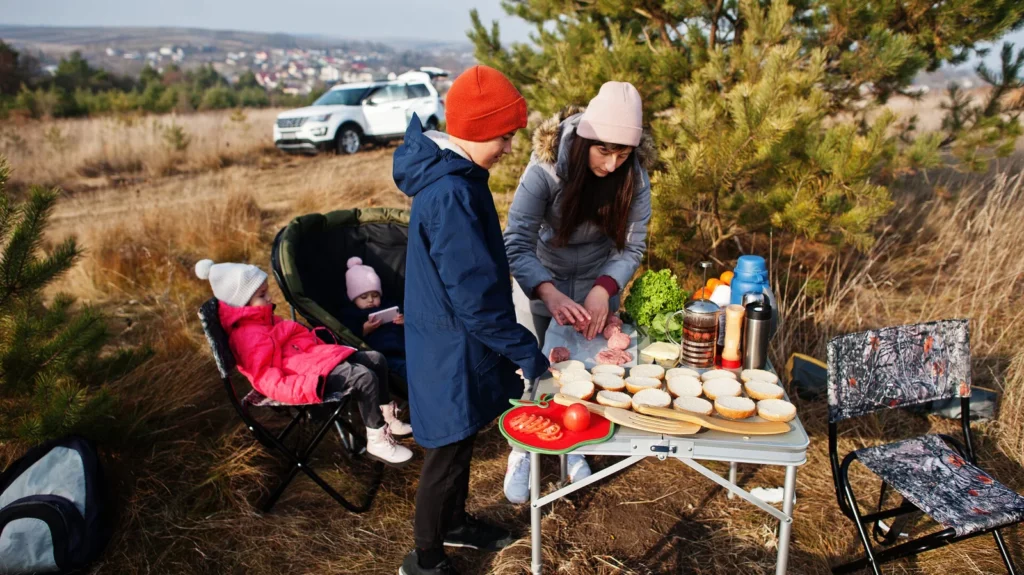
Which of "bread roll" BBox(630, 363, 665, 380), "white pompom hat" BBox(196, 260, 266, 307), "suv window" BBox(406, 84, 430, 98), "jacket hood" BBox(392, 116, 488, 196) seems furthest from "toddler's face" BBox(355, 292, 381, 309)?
"suv window" BBox(406, 84, 430, 98)

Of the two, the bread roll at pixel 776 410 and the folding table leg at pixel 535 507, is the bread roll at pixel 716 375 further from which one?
the folding table leg at pixel 535 507

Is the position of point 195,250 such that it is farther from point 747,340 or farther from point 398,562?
point 747,340

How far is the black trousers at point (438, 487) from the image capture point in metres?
2.08

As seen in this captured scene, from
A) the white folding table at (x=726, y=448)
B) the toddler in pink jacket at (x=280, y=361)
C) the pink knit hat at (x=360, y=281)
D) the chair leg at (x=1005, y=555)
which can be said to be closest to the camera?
the white folding table at (x=726, y=448)

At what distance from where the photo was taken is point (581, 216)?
253 centimetres

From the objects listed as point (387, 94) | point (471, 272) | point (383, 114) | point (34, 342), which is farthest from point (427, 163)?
point (387, 94)

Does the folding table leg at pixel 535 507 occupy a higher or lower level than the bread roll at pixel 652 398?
lower

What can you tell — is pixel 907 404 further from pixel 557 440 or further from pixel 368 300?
pixel 368 300

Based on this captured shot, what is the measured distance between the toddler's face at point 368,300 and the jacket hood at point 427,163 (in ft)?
5.97

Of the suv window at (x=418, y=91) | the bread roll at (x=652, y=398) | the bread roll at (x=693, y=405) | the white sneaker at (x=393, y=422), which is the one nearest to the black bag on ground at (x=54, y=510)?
the white sneaker at (x=393, y=422)

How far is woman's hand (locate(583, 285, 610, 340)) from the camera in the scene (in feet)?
7.74

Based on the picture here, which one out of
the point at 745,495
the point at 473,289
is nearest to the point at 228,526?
the point at 473,289

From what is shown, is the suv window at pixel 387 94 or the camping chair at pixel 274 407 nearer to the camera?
the camping chair at pixel 274 407

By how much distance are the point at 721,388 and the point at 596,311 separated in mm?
568
